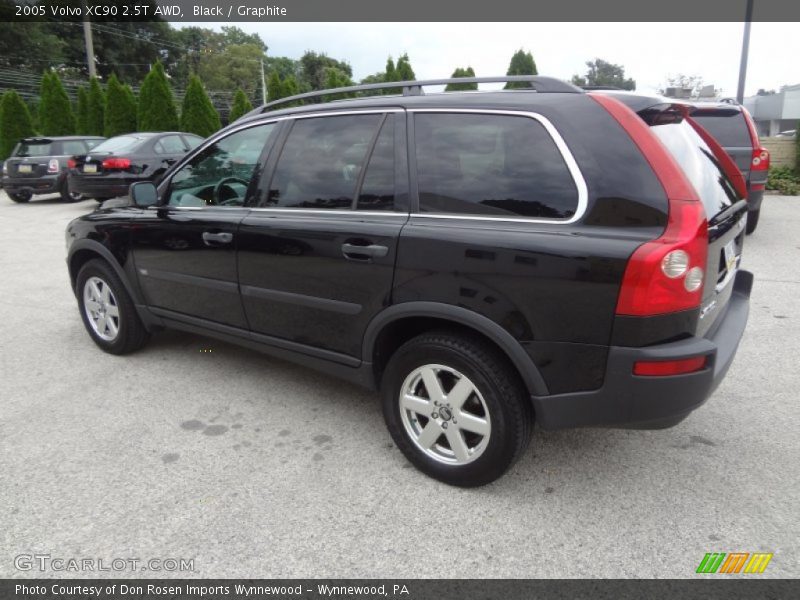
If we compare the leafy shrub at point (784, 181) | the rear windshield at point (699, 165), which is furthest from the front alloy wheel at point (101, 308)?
the leafy shrub at point (784, 181)

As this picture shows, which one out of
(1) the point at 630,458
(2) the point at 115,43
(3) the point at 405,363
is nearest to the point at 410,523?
(3) the point at 405,363

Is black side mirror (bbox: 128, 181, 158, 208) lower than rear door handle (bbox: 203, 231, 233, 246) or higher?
higher

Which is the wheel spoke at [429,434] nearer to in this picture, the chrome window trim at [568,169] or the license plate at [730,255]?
the chrome window trim at [568,169]

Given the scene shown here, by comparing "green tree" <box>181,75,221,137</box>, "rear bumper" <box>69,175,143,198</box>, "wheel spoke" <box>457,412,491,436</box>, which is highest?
"green tree" <box>181,75,221,137</box>

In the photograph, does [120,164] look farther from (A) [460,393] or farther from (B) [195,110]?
(A) [460,393]

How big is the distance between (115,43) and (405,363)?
202 feet

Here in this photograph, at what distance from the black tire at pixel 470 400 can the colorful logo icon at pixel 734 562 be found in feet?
2.57

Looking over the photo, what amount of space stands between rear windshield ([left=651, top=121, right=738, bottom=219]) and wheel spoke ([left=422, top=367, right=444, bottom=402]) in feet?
4.28

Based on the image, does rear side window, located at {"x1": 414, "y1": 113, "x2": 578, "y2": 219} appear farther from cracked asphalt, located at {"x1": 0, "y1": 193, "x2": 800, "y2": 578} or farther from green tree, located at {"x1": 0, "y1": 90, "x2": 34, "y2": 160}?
green tree, located at {"x1": 0, "y1": 90, "x2": 34, "y2": 160}

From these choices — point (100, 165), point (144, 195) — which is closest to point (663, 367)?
point (144, 195)

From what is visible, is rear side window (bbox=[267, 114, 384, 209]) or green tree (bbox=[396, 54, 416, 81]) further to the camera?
green tree (bbox=[396, 54, 416, 81])

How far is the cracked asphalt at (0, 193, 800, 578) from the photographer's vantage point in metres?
2.31

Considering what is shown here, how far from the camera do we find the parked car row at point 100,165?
1168cm

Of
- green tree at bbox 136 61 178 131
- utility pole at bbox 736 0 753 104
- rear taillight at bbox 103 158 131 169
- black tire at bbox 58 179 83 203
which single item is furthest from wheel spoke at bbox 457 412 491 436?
green tree at bbox 136 61 178 131
